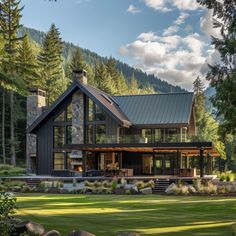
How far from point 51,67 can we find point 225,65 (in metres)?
46.4

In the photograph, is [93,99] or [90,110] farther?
[90,110]

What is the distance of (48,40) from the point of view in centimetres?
6009

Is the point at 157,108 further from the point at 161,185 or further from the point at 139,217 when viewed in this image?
the point at 139,217

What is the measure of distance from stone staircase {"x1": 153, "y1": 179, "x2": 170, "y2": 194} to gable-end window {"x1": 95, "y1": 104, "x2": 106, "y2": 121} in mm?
9839

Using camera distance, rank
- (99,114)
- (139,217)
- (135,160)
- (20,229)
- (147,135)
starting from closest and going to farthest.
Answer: (20,229), (139,217), (147,135), (99,114), (135,160)

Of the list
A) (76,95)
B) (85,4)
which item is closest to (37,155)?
(76,95)

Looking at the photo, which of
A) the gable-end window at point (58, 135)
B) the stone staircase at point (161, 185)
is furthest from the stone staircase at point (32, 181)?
the stone staircase at point (161, 185)

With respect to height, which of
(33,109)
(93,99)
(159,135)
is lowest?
(159,135)

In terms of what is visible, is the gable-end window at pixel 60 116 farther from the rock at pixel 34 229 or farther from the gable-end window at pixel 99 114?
the rock at pixel 34 229

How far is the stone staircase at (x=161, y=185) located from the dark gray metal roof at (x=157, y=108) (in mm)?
8979

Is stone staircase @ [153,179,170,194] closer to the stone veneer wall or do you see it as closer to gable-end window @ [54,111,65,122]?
the stone veneer wall

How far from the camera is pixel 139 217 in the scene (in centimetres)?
1414

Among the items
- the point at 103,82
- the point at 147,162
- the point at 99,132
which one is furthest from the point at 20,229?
the point at 103,82

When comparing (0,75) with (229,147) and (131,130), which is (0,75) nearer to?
(131,130)
